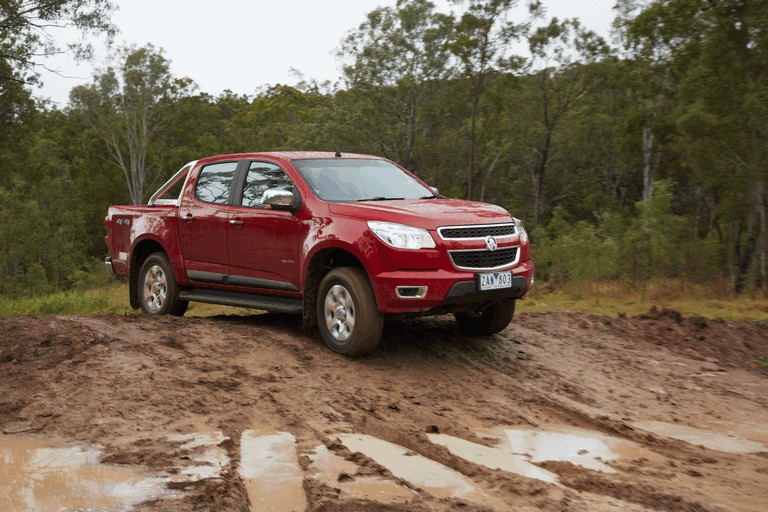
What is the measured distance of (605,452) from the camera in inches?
Answer: 230

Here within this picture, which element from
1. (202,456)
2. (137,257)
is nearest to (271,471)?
(202,456)

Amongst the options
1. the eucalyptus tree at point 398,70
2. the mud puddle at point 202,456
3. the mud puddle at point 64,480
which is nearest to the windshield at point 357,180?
the mud puddle at point 202,456

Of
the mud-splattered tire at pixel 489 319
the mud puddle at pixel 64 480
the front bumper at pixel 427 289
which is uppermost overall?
the front bumper at pixel 427 289

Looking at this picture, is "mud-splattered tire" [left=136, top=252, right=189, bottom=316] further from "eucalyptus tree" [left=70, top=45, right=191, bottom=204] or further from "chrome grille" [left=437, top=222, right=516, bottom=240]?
"eucalyptus tree" [left=70, top=45, right=191, bottom=204]

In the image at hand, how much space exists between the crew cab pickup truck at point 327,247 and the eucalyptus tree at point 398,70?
3271cm

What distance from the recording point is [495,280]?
7.25 m

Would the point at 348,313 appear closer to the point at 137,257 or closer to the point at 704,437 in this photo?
the point at 704,437

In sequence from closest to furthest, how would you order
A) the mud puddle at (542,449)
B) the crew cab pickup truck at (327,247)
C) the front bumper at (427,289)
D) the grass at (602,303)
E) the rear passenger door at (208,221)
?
the mud puddle at (542,449) < the front bumper at (427,289) < the crew cab pickup truck at (327,247) < the rear passenger door at (208,221) < the grass at (602,303)

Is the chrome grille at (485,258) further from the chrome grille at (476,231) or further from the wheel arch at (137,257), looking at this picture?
the wheel arch at (137,257)

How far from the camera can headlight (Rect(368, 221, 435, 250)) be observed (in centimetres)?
702

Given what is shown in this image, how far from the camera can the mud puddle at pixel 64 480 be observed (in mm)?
4383

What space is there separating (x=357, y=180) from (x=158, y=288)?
114 inches

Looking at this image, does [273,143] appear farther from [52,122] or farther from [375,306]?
[375,306]

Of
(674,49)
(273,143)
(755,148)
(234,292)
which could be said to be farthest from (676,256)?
(273,143)
